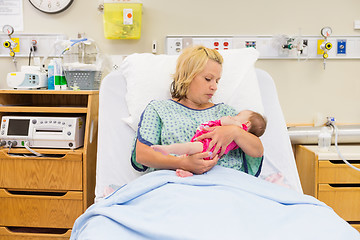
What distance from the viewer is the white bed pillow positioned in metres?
1.74

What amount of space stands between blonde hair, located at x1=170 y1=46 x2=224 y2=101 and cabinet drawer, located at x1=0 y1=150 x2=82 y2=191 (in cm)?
76

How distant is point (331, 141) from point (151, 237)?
1809 millimetres

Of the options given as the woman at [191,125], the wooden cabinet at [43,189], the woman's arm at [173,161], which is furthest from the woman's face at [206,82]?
the wooden cabinet at [43,189]

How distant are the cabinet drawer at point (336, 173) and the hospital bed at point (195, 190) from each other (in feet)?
1.39

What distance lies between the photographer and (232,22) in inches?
97.0

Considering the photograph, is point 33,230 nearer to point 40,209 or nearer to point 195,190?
point 40,209

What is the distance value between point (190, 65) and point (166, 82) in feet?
0.93

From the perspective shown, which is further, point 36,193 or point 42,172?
point 36,193

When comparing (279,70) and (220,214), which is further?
(279,70)

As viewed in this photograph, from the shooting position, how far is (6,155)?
1968mm

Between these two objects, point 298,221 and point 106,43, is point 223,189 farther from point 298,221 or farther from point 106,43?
point 106,43

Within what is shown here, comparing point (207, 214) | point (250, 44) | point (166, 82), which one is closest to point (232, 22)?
point (250, 44)

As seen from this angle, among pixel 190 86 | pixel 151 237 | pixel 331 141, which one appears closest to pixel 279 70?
pixel 331 141

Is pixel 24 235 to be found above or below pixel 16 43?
below
